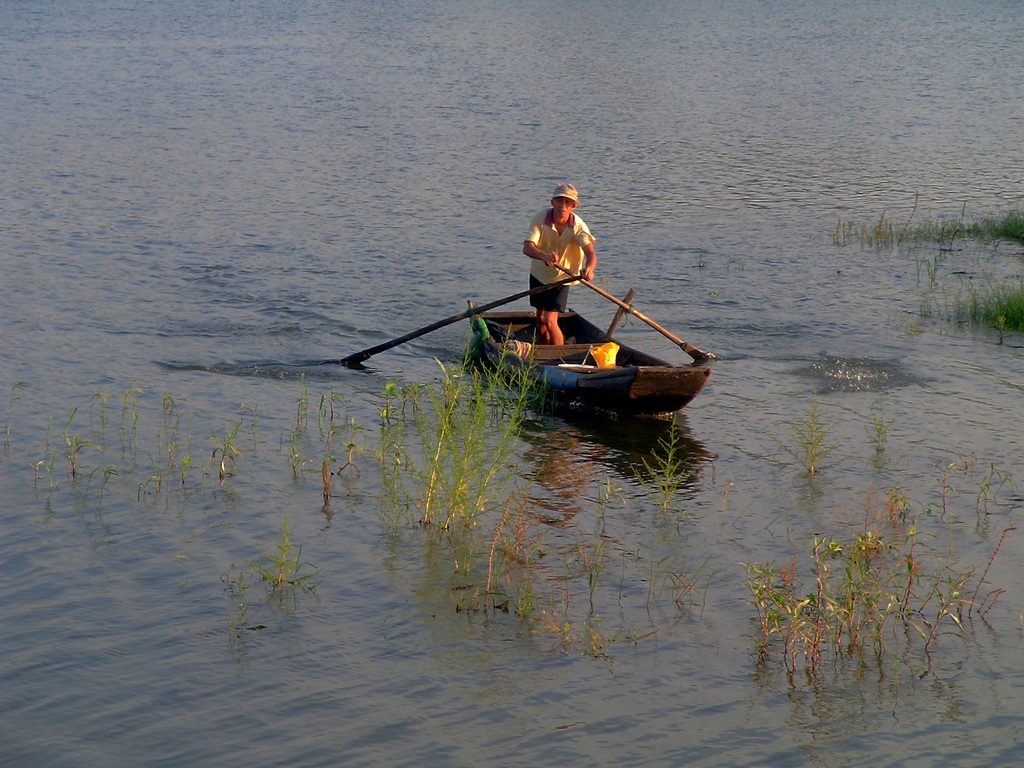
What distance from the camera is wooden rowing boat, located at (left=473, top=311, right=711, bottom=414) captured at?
31.0 feet

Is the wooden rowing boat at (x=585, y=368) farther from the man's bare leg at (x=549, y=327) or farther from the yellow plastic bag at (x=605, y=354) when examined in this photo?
the man's bare leg at (x=549, y=327)

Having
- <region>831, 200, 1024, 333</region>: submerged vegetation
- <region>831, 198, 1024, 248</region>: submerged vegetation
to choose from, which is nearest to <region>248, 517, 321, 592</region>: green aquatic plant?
<region>831, 200, 1024, 333</region>: submerged vegetation

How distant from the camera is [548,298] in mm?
11312

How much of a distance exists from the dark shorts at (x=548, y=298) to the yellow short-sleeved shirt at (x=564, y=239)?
0.22 metres

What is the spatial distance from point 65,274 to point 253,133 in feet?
32.1

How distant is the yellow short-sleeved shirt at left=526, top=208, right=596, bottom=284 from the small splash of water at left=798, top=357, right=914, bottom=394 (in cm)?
245

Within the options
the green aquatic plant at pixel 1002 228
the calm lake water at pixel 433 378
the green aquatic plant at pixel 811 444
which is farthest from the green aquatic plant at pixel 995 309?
the green aquatic plant at pixel 811 444

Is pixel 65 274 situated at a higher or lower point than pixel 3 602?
higher

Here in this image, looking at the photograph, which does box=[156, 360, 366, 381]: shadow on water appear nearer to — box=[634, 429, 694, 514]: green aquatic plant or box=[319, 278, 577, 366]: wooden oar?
box=[319, 278, 577, 366]: wooden oar

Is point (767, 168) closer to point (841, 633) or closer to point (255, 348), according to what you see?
point (255, 348)

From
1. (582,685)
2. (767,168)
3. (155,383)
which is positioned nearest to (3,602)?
(582,685)

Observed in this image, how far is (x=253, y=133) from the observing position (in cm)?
2322

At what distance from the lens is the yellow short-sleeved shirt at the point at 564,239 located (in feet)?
35.6

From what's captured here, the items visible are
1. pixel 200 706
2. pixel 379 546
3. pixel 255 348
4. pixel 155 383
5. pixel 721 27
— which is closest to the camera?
pixel 200 706
